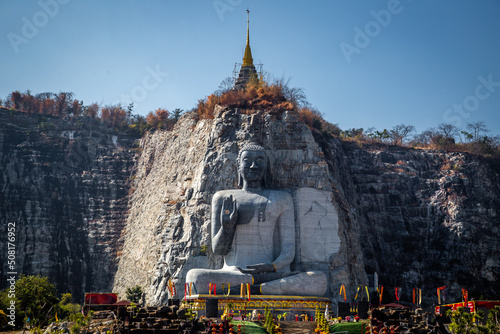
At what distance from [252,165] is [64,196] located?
12676 mm

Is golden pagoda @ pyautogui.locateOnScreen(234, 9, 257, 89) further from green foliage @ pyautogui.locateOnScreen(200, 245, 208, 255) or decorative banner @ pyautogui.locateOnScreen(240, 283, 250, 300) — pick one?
decorative banner @ pyautogui.locateOnScreen(240, 283, 250, 300)

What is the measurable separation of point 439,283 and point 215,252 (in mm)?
12042

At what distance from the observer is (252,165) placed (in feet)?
96.1

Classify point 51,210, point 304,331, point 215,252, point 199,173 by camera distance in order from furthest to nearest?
point 51,210
point 199,173
point 215,252
point 304,331

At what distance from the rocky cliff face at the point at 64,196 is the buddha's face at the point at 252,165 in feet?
35.2

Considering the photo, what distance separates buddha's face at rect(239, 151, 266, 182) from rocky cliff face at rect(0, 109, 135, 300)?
10731 mm

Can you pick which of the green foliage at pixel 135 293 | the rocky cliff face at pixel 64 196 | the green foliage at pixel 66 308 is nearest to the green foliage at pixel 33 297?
the green foliage at pixel 66 308

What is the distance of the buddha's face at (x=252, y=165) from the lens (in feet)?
96.0

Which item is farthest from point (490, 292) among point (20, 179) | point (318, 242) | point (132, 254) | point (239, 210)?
point (20, 179)

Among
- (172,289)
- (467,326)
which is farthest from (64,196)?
(467,326)

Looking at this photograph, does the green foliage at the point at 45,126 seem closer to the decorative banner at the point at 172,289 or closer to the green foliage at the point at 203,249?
the green foliage at the point at 203,249

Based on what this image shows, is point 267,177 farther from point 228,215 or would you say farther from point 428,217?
point 428,217

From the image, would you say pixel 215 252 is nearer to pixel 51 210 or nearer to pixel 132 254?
pixel 132 254

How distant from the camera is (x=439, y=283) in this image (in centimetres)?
3556
